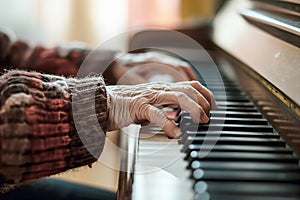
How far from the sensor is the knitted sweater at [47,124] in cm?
60

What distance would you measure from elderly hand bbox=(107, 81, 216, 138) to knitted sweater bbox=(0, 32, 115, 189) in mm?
32

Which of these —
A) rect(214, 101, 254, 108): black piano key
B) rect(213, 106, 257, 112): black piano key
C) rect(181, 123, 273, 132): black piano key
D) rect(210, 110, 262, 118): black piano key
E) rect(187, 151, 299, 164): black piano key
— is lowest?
rect(187, 151, 299, 164): black piano key

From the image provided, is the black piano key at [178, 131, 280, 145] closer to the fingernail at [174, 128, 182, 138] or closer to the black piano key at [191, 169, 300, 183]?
the fingernail at [174, 128, 182, 138]

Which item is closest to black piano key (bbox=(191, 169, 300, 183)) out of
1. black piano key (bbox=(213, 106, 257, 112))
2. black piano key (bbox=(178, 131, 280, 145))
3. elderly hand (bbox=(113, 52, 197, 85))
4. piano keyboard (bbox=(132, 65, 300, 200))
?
piano keyboard (bbox=(132, 65, 300, 200))

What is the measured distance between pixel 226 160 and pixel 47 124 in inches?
8.8

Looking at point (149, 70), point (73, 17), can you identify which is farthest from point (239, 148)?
point (73, 17)

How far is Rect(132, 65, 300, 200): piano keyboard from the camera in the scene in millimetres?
538

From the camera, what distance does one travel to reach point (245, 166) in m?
0.60

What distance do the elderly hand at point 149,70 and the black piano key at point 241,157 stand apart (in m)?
0.40

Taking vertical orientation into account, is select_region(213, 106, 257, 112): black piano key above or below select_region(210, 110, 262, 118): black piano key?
above

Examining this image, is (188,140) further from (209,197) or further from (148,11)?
(148,11)

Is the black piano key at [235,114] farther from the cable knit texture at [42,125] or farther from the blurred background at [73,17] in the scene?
the blurred background at [73,17]

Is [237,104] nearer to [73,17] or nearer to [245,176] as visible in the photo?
[245,176]

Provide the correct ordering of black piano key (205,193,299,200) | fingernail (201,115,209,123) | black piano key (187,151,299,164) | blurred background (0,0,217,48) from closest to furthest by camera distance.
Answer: black piano key (205,193,299,200)
black piano key (187,151,299,164)
fingernail (201,115,209,123)
blurred background (0,0,217,48)
